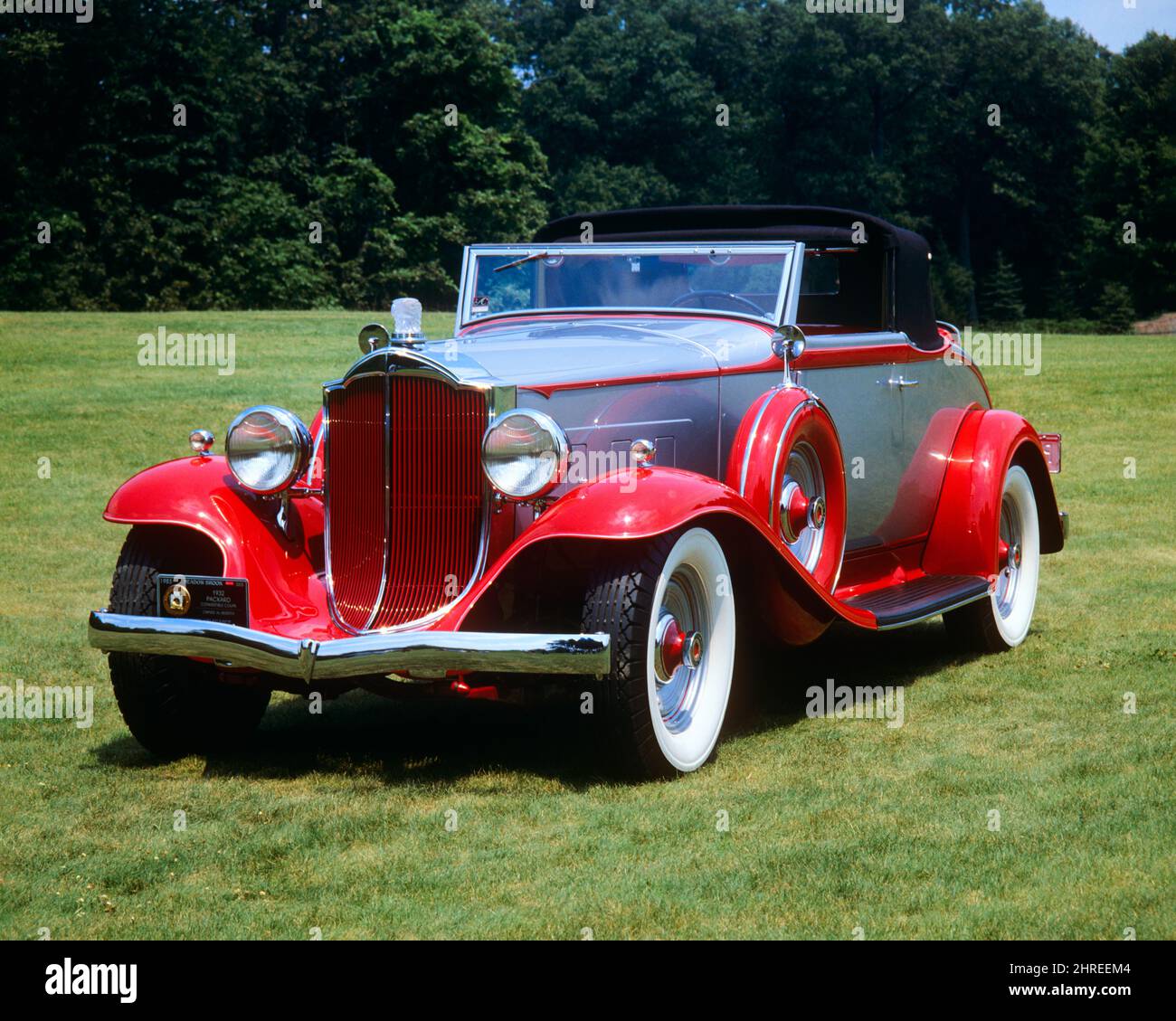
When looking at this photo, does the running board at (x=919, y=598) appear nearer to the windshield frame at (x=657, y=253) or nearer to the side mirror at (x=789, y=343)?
the side mirror at (x=789, y=343)

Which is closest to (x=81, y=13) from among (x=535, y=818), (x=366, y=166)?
(x=366, y=166)

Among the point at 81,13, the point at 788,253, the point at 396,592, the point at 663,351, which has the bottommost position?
the point at 396,592

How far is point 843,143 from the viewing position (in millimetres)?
56312

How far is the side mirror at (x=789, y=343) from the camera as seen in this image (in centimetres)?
614

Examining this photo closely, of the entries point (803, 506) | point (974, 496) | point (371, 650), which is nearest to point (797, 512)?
point (803, 506)

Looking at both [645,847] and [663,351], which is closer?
[645,847]

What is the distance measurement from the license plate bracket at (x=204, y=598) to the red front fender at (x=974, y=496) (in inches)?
146

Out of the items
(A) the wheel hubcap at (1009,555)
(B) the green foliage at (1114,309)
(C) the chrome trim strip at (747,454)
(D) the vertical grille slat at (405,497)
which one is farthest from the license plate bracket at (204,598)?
(B) the green foliage at (1114,309)

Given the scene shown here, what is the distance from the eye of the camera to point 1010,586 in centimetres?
789

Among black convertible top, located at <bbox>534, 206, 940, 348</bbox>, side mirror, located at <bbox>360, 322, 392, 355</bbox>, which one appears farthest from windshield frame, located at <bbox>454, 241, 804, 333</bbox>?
side mirror, located at <bbox>360, 322, 392, 355</bbox>

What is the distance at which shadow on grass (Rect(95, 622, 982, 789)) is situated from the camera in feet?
17.6

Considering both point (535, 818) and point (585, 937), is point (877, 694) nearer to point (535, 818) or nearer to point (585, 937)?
point (535, 818)

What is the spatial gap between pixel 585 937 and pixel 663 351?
8.96ft

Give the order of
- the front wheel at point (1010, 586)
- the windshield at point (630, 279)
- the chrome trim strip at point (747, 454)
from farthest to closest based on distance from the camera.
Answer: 1. the front wheel at point (1010, 586)
2. the windshield at point (630, 279)
3. the chrome trim strip at point (747, 454)
